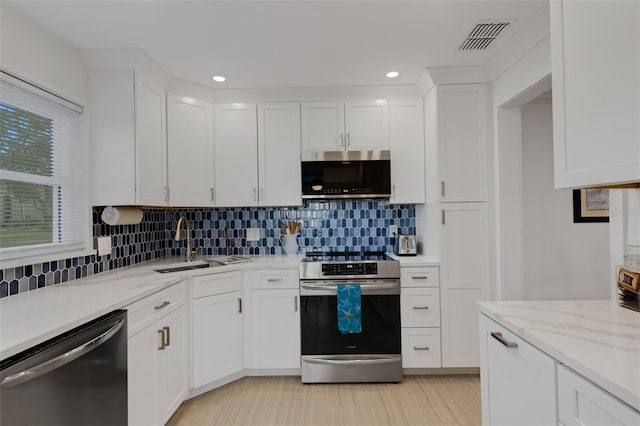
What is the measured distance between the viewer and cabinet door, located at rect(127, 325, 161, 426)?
1732 millimetres

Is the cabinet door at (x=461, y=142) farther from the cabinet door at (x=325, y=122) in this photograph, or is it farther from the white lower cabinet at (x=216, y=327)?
the white lower cabinet at (x=216, y=327)

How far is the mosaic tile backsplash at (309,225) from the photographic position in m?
3.40

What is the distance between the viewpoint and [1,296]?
1.75 meters

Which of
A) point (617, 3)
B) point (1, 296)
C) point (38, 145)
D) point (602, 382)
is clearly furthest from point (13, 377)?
point (617, 3)

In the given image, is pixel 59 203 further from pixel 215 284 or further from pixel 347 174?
pixel 347 174

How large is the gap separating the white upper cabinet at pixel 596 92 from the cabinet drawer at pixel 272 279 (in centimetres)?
197

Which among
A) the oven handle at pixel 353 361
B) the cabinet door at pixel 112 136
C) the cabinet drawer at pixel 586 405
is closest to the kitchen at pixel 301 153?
the cabinet door at pixel 112 136

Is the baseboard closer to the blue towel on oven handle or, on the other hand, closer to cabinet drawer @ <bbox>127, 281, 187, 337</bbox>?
the blue towel on oven handle

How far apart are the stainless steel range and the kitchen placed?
0.17 m

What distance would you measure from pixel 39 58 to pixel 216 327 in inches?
79.2

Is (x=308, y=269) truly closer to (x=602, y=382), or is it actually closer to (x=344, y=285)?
(x=344, y=285)

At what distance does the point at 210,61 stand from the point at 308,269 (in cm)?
169

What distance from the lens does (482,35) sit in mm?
2244

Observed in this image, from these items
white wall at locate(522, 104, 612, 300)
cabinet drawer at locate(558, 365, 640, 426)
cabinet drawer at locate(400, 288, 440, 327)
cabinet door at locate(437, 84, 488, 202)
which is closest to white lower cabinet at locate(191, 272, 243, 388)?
cabinet drawer at locate(400, 288, 440, 327)
